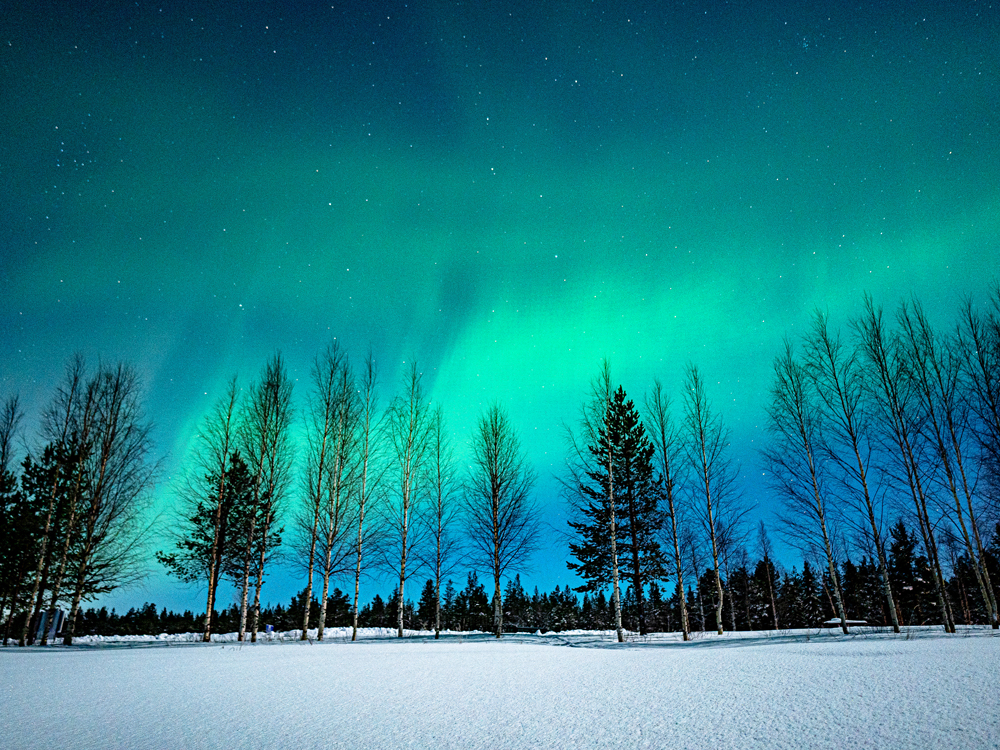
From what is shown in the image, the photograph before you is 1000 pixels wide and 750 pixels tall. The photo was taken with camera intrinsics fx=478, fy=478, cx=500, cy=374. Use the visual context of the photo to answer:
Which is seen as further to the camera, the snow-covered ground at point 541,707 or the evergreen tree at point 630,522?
the evergreen tree at point 630,522

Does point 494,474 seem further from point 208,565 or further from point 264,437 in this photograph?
point 208,565

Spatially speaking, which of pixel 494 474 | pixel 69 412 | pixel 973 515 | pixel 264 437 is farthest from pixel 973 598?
pixel 69 412

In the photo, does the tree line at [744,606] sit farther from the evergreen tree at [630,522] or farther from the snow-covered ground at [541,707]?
the snow-covered ground at [541,707]

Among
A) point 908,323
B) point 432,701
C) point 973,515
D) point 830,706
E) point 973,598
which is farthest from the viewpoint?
point 973,598

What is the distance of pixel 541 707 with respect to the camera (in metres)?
4.10

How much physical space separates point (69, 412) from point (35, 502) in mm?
6056

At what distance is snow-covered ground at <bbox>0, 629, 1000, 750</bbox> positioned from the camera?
10.3 ft

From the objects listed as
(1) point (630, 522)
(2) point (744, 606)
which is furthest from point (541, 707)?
(2) point (744, 606)

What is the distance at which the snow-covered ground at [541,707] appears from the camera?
3.13 m

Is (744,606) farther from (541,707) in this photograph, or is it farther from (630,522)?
(541,707)

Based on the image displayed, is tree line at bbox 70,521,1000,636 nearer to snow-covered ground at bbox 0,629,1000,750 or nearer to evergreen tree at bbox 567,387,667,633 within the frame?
evergreen tree at bbox 567,387,667,633

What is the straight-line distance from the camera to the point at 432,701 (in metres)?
4.47

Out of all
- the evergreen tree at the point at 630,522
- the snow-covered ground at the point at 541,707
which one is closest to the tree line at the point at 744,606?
the evergreen tree at the point at 630,522

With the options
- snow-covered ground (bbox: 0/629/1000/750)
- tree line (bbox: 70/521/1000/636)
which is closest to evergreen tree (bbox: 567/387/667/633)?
tree line (bbox: 70/521/1000/636)
